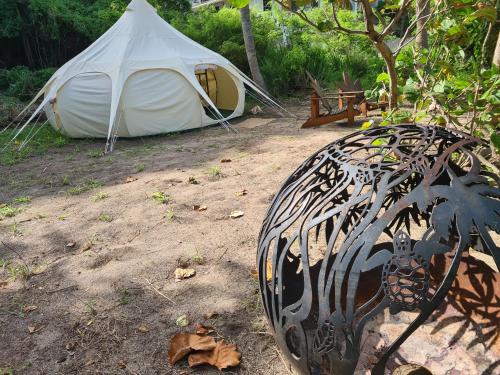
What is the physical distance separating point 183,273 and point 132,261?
1.53 feet

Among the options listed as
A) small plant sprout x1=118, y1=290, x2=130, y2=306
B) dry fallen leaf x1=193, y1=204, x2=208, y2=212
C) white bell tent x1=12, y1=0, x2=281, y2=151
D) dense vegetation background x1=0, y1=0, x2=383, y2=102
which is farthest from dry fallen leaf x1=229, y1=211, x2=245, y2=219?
dense vegetation background x1=0, y1=0, x2=383, y2=102

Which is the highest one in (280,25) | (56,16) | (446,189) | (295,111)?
(56,16)

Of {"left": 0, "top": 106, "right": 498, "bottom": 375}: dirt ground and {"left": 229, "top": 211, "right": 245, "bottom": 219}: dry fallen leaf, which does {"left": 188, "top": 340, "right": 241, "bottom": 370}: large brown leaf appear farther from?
{"left": 229, "top": 211, "right": 245, "bottom": 219}: dry fallen leaf

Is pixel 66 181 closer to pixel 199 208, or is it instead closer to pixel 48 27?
pixel 199 208

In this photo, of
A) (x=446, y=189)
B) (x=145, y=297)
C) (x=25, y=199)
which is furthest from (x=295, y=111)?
(x=446, y=189)

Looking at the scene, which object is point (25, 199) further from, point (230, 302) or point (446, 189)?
point (446, 189)

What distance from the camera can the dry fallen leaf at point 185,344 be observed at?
207 centimetres

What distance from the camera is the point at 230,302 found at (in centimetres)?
248

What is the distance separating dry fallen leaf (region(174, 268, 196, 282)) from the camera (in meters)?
2.79

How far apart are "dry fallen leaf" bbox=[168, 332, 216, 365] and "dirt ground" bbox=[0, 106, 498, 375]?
5 cm

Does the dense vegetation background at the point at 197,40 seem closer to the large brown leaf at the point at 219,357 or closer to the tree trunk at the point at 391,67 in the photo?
the tree trunk at the point at 391,67

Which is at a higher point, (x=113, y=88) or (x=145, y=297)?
(x=113, y=88)

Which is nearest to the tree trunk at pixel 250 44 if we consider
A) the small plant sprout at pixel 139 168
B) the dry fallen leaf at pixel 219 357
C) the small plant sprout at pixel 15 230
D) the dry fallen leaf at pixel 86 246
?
the small plant sprout at pixel 139 168

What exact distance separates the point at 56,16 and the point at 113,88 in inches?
280
